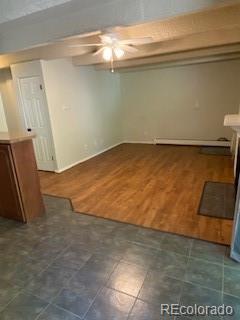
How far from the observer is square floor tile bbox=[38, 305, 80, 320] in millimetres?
1544

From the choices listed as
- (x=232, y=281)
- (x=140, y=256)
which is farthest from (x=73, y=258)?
(x=232, y=281)

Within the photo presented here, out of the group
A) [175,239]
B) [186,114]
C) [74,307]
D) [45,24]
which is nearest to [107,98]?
[186,114]

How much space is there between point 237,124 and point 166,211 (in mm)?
1370

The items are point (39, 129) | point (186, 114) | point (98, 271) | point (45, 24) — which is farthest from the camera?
point (186, 114)

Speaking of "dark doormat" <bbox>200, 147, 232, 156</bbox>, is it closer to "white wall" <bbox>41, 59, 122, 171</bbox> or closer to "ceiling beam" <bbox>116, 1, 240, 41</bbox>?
"white wall" <bbox>41, 59, 122, 171</bbox>

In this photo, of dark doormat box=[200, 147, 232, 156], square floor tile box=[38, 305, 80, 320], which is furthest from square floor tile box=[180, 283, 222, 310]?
dark doormat box=[200, 147, 232, 156]

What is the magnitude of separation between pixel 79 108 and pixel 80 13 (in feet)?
10.6

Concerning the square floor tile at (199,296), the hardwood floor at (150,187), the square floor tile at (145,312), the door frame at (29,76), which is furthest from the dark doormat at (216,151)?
the square floor tile at (145,312)

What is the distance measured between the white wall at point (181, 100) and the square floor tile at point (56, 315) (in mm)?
5457

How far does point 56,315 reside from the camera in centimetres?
157

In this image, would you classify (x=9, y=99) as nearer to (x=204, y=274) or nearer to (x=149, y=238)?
(x=149, y=238)

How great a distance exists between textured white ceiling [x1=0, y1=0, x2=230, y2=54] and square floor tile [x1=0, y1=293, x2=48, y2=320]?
6.95 ft

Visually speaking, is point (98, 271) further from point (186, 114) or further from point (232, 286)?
point (186, 114)

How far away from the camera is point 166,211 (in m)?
2.84
